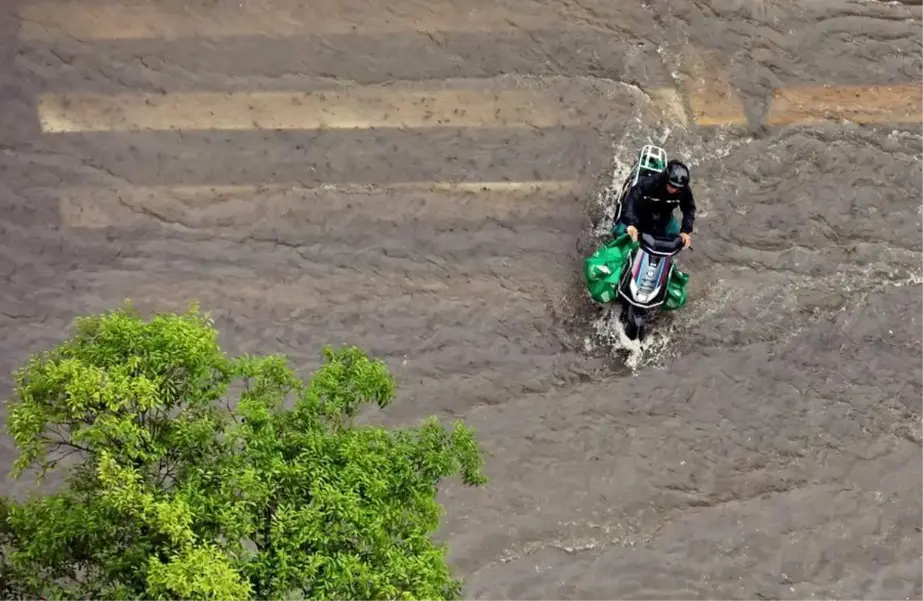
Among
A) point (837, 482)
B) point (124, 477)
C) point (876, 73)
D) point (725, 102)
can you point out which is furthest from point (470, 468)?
point (876, 73)

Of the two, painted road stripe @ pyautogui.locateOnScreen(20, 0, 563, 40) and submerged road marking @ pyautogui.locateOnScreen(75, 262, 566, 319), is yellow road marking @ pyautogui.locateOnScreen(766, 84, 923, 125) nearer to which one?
painted road stripe @ pyautogui.locateOnScreen(20, 0, 563, 40)

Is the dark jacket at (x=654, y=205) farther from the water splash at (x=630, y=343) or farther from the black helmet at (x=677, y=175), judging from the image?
the water splash at (x=630, y=343)

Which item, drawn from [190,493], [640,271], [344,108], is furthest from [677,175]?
[190,493]

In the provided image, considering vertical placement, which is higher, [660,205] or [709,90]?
[709,90]

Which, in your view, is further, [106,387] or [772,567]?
[772,567]

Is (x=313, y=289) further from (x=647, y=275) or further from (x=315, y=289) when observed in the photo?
(x=647, y=275)

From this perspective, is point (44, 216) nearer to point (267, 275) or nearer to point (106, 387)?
point (267, 275)

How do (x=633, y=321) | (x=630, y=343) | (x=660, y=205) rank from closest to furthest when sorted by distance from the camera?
(x=660, y=205)
(x=633, y=321)
(x=630, y=343)

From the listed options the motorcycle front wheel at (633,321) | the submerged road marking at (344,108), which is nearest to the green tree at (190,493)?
the motorcycle front wheel at (633,321)
